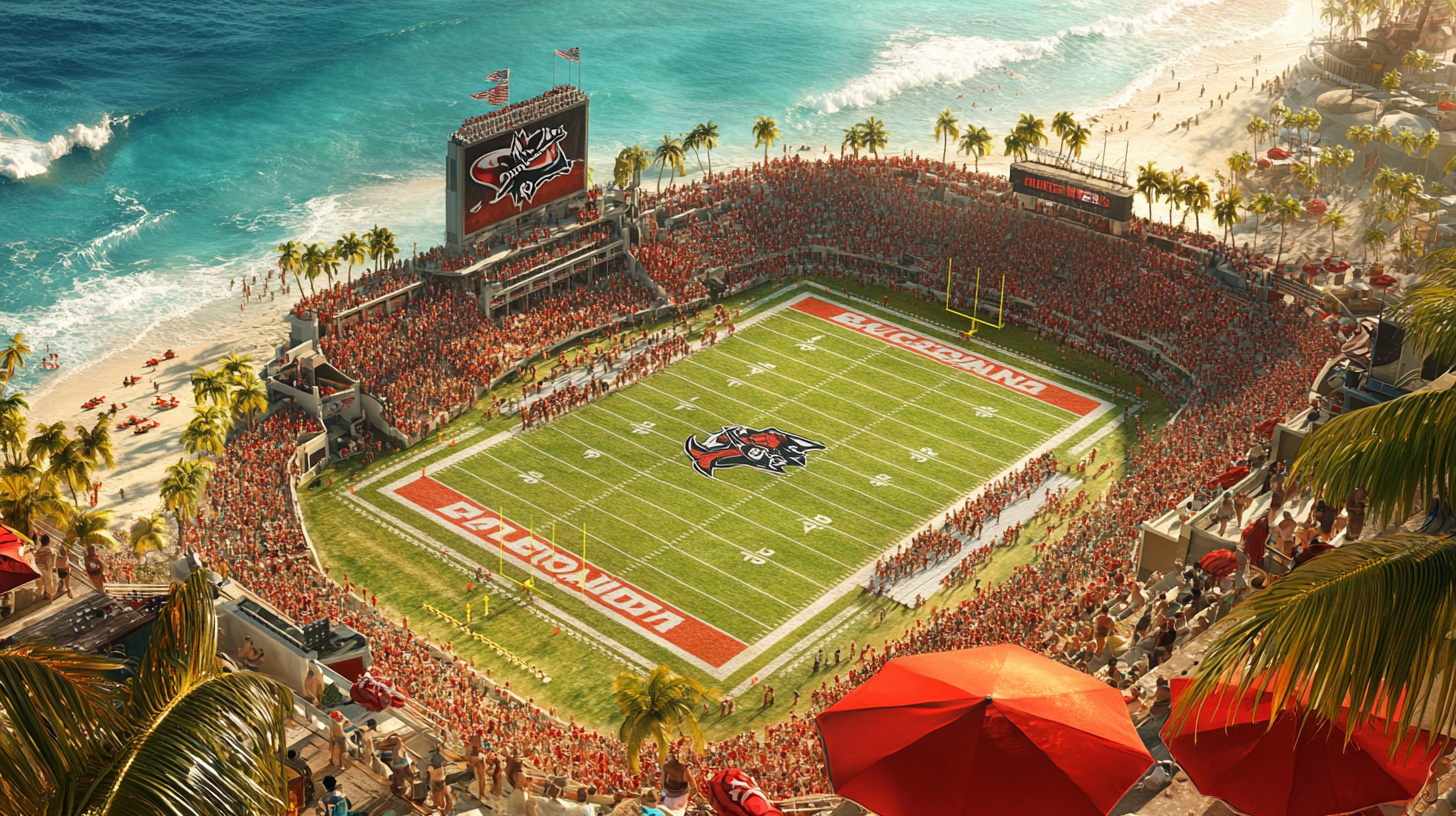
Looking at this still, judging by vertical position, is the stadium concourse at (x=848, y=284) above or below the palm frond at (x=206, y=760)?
below

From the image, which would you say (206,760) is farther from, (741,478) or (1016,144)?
(1016,144)

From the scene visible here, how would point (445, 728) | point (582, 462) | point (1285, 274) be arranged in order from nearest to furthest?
point (445, 728), point (582, 462), point (1285, 274)

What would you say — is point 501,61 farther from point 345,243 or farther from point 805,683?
point 805,683

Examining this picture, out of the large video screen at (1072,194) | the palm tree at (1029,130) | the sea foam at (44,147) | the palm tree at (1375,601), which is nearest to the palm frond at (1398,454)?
the palm tree at (1375,601)

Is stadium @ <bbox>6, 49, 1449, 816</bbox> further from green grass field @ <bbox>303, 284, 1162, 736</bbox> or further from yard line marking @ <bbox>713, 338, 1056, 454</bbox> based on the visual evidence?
yard line marking @ <bbox>713, 338, 1056, 454</bbox>

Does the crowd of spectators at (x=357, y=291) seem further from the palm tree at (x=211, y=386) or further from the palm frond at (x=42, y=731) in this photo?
the palm frond at (x=42, y=731)

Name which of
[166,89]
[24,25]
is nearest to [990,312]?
[166,89]
